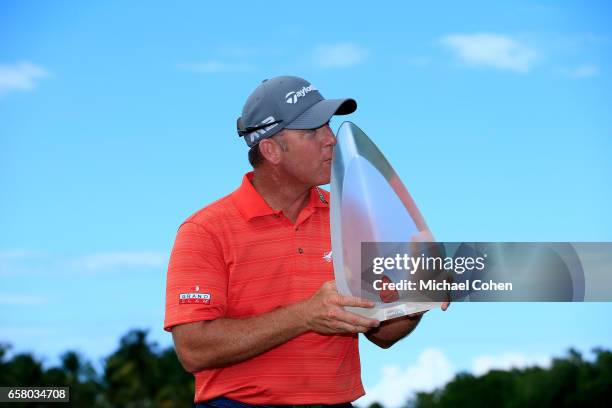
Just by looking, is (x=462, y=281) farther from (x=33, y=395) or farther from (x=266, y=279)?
(x=33, y=395)

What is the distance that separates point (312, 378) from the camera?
507 centimetres

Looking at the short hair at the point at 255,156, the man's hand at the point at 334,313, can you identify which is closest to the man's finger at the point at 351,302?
the man's hand at the point at 334,313

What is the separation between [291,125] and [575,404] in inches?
3986

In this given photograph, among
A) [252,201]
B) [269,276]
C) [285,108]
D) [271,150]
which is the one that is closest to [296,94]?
[285,108]

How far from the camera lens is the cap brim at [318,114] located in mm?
5266

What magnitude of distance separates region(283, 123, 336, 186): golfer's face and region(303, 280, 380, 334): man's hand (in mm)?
891

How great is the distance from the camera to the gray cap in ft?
17.5

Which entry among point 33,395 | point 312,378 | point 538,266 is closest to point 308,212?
point 312,378

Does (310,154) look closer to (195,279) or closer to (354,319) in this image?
(195,279)

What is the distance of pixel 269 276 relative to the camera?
17.0 ft

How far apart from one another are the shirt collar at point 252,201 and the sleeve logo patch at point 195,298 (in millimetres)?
527

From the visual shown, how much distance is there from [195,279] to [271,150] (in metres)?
0.87

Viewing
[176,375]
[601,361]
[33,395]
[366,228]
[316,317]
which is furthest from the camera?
[176,375]

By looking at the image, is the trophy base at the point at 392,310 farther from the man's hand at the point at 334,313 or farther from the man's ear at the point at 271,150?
the man's ear at the point at 271,150
